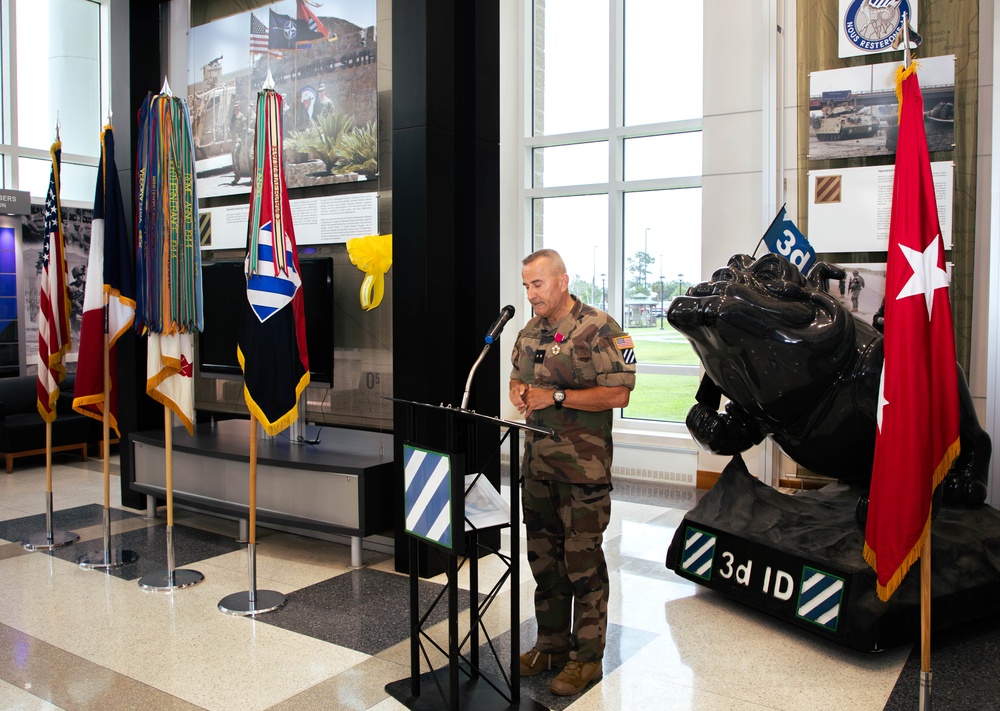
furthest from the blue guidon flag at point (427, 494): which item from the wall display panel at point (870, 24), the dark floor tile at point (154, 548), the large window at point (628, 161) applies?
the large window at point (628, 161)

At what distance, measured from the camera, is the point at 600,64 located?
7.59 meters

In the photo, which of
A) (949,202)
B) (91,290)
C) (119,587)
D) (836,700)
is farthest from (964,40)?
(119,587)

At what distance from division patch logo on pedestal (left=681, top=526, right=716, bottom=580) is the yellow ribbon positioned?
7.95ft

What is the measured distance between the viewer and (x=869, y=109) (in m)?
5.16

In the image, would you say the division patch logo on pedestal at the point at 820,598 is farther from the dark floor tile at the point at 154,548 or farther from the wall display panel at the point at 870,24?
the wall display panel at the point at 870,24

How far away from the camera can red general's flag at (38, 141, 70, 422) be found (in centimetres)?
487

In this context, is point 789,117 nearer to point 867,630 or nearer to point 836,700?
point 867,630

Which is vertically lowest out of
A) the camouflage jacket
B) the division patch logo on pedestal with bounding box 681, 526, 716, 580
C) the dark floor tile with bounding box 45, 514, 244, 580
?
the dark floor tile with bounding box 45, 514, 244, 580

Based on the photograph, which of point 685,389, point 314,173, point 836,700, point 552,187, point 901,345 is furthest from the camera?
point 552,187

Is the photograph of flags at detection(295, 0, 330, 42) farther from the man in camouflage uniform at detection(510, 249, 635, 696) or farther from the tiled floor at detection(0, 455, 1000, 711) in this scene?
the tiled floor at detection(0, 455, 1000, 711)

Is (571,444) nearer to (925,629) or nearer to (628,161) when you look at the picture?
(925,629)

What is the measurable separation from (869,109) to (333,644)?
14.9 feet

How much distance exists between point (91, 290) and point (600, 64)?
5047 millimetres

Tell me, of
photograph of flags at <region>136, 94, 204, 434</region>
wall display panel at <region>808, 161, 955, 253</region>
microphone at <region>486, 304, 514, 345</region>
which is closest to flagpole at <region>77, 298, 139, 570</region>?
photograph of flags at <region>136, 94, 204, 434</region>
